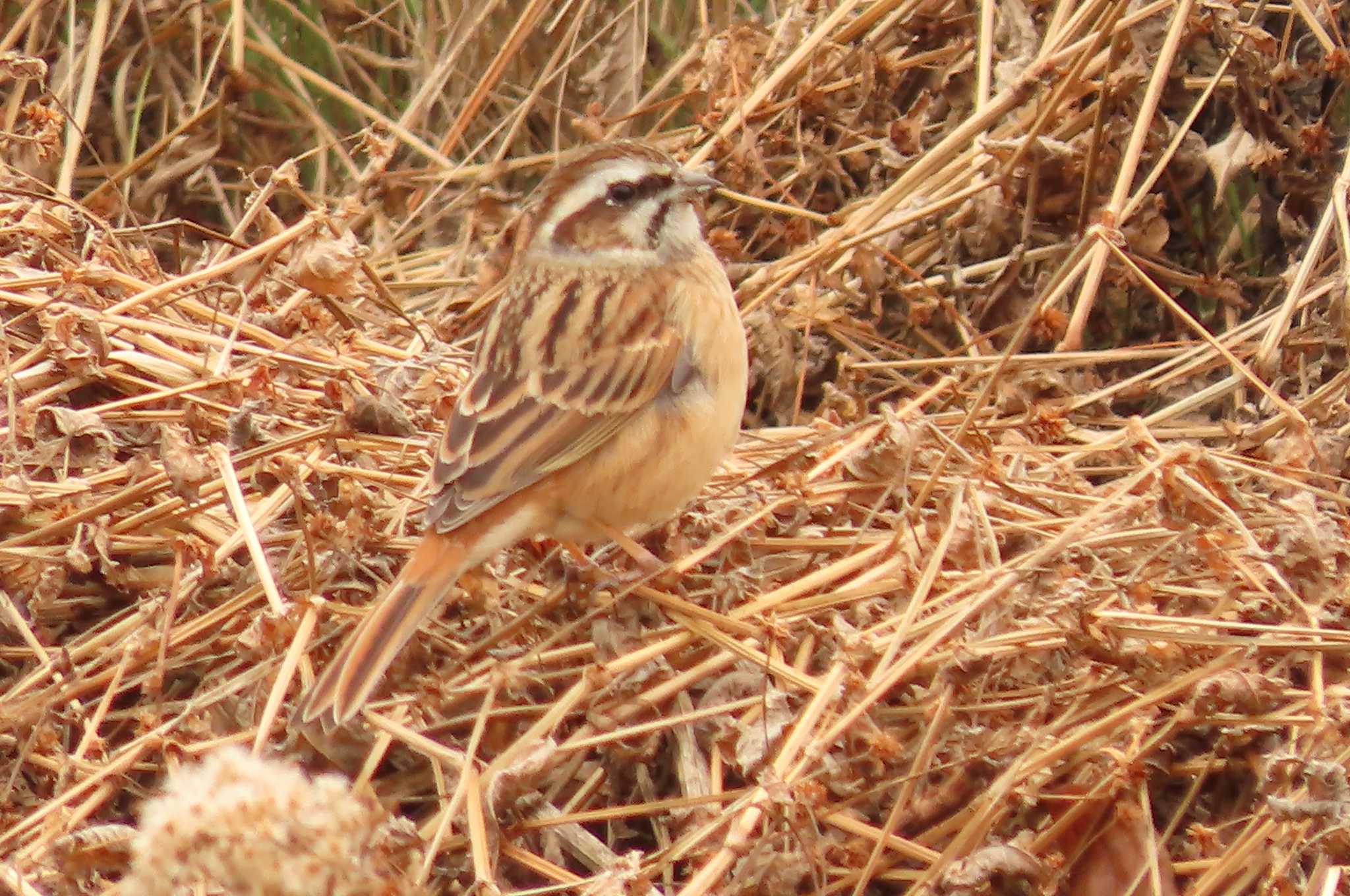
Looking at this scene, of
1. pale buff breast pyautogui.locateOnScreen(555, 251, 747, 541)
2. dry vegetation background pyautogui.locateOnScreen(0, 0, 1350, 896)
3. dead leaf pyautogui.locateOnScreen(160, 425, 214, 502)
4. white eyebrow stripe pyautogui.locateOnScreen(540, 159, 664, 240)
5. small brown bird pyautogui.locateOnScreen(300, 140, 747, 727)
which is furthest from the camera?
white eyebrow stripe pyautogui.locateOnScreen(540, 159, 664, 240)

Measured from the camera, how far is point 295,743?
3.27 meters

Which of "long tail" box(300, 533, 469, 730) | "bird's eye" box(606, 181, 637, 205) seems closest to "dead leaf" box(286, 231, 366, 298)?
"bird's eye" box(606, 181, 637, 205)

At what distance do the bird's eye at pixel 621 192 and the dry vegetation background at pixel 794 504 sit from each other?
1.87ft

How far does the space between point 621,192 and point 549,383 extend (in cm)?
58

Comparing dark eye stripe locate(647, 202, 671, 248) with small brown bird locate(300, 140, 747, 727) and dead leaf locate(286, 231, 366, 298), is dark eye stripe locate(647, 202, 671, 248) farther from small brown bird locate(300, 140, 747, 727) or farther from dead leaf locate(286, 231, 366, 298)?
dead leaf locate(286, 231, 366, 298)

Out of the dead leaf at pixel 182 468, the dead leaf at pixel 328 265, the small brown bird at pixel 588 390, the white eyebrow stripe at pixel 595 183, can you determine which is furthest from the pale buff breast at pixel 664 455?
the dead leaf at pixel 328 265

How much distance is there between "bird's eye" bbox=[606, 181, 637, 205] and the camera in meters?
4.07

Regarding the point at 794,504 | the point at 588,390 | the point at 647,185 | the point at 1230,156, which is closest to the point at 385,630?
the point at 588,390

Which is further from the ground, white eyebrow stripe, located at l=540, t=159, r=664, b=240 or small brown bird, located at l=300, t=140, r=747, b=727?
white eyebrow stripe, located at l=540, t=159, r=664, b=240

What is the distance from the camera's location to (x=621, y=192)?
408cm

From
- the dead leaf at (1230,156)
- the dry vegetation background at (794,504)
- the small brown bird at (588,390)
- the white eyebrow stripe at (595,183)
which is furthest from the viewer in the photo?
the dead leaf at (1230,156)

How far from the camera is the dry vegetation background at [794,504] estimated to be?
123 inches

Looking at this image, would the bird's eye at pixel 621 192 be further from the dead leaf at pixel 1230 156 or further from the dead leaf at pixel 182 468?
the dead leaf at pixel 1230 156

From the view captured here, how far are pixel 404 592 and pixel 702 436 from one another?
2.41 feet
